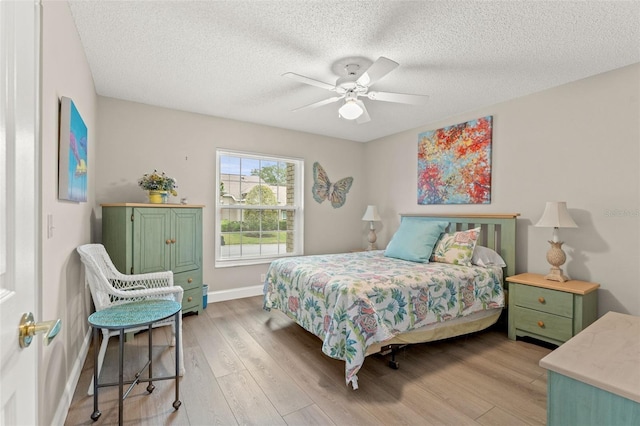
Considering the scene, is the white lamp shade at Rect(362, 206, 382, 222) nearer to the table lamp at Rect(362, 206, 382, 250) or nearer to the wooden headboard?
the table lamp at Rect(362, 206, 382, 250)

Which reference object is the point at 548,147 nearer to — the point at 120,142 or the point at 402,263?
the point at 402,263

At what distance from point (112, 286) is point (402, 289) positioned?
222cm

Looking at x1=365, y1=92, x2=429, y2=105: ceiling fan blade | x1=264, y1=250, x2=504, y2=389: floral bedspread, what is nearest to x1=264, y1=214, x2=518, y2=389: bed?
x1=264, y1=250, x2=504, y2=389: floral bedspread

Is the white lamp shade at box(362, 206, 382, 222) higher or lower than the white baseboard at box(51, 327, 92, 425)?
higher

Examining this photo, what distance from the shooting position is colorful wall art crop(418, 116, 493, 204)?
3561 mm

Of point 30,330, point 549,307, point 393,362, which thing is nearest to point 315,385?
point 393,362

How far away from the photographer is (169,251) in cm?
317

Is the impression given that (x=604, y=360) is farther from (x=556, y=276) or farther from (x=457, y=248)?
(x=457, y=248)

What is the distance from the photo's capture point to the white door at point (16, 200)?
0.61 meters

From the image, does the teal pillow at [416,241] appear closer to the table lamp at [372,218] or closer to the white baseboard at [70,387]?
the table lamp at [372,218]

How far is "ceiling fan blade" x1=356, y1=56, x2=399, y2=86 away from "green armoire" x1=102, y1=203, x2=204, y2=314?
7.47ft

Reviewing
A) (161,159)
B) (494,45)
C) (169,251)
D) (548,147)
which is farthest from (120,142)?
(548,147)

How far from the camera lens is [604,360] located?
3.91 feet

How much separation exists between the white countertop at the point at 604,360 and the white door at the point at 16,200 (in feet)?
5.21
